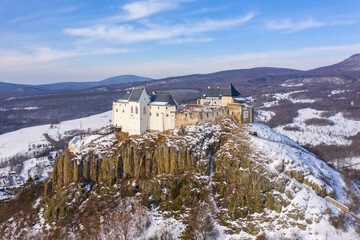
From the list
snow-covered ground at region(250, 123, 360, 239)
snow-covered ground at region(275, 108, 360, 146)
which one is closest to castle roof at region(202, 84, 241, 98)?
snow-covered ground at region(250, 123, 360, 239)

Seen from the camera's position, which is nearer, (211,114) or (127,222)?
(127,222)

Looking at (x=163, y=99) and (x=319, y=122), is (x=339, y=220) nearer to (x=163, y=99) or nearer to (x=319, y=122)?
(x=163, y=99)

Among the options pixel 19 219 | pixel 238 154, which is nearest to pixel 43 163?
pixel 19 219

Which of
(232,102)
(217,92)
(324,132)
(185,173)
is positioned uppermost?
(217,92)

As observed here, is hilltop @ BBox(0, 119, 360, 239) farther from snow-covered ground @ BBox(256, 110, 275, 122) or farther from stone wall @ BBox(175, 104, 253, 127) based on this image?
snow-covered ground @ BBox(256, 110, 275, 122)

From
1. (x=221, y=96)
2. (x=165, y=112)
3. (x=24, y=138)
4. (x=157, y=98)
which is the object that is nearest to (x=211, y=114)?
(x=165, y=112)

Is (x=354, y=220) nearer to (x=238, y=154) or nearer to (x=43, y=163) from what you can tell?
(x=238, y=154)

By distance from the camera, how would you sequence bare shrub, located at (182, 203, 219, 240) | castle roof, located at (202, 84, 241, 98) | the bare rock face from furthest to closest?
1. castle roof, located at (202, 84, 241, 98)
2. the bare rock face
3. bare shrub, located at (182, 203, 219, 240)

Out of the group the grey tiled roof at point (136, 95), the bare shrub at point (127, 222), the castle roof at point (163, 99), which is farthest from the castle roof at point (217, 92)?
the bare shrub at point (127, 222)
